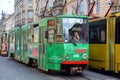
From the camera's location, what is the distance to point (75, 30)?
60.8 feet

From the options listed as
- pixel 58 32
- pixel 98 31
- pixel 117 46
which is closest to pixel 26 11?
pixel 98 31

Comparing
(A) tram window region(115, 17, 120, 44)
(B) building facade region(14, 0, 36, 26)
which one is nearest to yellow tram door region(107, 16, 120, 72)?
(A) tram window region(115, 17, 120, 44)

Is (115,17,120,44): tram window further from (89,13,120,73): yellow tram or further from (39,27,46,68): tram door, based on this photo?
(39,27,46,68): tram door

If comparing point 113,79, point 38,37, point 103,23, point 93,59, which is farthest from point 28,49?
point 113,79

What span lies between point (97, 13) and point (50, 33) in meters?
21.3

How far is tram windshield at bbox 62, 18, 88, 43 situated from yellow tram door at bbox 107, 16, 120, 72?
45.8 inches

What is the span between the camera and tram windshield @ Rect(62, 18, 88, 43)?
18391 mm

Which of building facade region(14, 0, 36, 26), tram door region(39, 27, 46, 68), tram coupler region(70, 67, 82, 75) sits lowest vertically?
tram coupler region(70, 67, 82, 75)

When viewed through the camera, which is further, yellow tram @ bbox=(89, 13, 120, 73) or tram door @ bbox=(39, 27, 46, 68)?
tram door @ bbox=(39, 27, 46, 68)

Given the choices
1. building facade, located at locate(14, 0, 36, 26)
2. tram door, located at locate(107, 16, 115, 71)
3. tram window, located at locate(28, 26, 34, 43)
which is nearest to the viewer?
tram door, located at locate(107, 16, 115, 71)

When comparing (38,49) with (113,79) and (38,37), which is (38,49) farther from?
(113,79)

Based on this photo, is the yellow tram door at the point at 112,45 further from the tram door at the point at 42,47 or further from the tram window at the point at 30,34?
the tram window at the point at 30,34

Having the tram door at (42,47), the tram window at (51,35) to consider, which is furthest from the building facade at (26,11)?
the tram window at (51,35)

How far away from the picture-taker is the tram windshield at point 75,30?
60.3 feet
